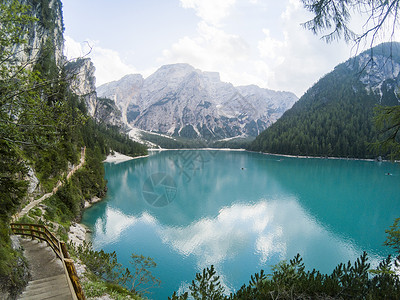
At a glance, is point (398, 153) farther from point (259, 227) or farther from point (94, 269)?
point (259, 227)

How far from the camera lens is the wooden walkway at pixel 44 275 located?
20.5 feet

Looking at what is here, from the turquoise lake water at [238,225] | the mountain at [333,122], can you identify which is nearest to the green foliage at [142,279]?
the turquoise lake water at [238,225]

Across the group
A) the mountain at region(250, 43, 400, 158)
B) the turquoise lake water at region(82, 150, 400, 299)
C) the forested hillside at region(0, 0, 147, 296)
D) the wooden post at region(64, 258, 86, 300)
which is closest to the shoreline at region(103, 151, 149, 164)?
the turquoise lake water at region(82, 150, 400, 299)

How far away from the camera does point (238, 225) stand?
24.5m

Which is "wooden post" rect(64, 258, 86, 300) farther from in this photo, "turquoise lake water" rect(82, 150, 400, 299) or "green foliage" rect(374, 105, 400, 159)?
"turquoise lake water" rect(82, 150, 400, 299)

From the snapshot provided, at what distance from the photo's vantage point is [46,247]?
9320 mm

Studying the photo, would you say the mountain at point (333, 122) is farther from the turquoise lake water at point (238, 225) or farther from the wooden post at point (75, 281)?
the wooden post at point (75, 281)

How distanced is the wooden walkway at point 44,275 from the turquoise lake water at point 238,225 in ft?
24.1

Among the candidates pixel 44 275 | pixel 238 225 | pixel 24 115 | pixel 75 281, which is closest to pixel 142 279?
pixel 44 275

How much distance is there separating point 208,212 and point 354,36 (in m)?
27.4

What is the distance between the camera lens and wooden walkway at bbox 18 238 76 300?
624 cm

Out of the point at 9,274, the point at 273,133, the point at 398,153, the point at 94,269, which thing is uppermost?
the point at 273,133

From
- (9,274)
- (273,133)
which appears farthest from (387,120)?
(273,133)

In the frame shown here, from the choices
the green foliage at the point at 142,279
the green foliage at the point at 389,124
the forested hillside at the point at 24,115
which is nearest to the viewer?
the forested hillside at the point at 24,115
